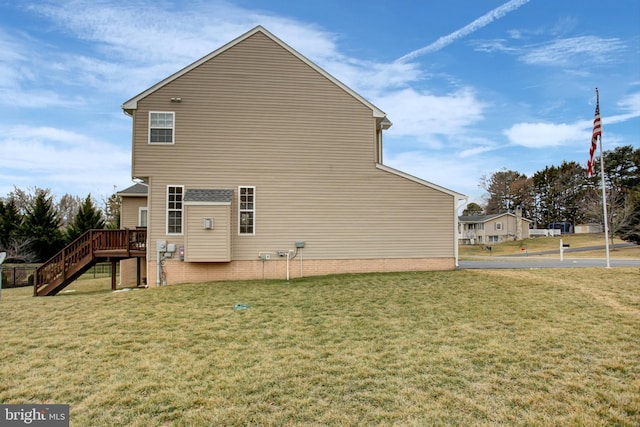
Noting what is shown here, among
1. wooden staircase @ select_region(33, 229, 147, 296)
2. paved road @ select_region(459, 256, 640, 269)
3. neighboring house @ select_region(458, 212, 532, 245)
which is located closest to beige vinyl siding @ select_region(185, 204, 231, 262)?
wooden staircase @ select_region(33, 229, 147, 296)

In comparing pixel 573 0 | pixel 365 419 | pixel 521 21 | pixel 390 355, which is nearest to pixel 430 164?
pixel 521 21

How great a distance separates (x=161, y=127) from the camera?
497 inches

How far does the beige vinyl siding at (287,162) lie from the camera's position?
1263 centimetres

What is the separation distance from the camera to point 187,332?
22.0ft

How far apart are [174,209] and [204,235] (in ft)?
5.15

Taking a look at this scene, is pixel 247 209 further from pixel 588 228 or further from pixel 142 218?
pixel 588 228

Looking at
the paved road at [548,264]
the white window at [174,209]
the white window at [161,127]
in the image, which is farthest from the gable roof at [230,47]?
the paved road at [548,264]

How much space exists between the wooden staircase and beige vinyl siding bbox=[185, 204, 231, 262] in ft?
7.85

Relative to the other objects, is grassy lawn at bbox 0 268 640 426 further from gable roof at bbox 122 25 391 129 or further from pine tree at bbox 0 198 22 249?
pine tree at bbox 0 198 22 249

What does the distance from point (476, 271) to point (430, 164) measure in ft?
44.3

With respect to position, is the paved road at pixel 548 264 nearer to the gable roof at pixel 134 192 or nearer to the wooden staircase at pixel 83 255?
the wooden staircase at pixel 83 255

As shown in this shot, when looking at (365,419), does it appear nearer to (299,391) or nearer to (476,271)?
(299,391)

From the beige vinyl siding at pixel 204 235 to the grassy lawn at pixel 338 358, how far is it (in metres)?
2.42

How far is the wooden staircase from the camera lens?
12508mm
